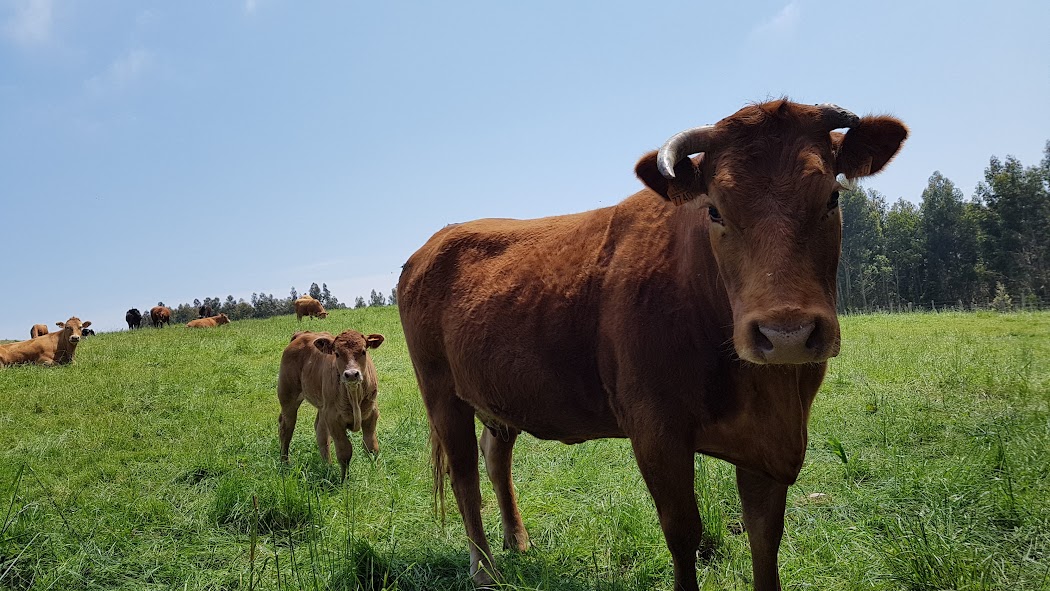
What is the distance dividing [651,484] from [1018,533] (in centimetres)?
216

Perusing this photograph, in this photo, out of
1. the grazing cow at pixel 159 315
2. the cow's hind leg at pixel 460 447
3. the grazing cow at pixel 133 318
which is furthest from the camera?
the grazing cow at pixel 133 318

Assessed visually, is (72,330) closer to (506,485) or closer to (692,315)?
(506,485)

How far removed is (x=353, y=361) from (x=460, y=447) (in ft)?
11.7

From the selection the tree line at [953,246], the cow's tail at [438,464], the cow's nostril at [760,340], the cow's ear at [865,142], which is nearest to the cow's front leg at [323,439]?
the cow's tail at [438,464]

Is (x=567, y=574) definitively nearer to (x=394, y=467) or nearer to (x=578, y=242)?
(x=578, y=242)

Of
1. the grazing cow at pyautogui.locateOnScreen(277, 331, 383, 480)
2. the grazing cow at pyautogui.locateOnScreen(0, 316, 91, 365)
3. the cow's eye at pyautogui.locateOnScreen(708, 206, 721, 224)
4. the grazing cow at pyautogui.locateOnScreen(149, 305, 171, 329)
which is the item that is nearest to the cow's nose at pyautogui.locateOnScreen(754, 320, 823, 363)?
the cow's eye at pyautogui.locateOnScreen(708, 206, 721, 224)

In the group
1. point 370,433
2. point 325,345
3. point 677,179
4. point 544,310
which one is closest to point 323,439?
point 370,433

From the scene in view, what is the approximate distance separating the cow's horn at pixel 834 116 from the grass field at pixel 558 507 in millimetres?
1973

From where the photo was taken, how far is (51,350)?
1820cm

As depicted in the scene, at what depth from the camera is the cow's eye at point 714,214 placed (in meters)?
2.40

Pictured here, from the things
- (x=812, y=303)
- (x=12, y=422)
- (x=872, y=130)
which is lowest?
(x=12, y=422)

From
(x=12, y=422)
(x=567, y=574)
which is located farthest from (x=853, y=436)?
(x=12, y=422)

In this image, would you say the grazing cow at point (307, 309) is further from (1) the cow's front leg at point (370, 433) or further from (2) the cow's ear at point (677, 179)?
(2) the cow's ear at point (677, 179)

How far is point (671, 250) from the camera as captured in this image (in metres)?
2.86
